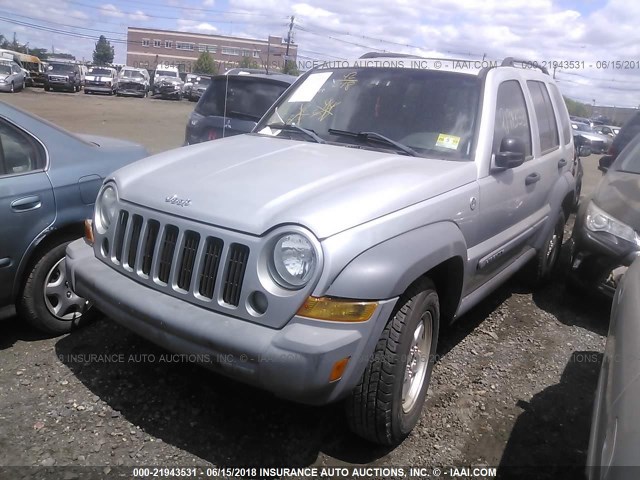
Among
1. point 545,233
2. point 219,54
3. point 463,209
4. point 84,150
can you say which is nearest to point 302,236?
point 463,209

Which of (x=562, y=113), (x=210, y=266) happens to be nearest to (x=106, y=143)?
(x=210, y=266)

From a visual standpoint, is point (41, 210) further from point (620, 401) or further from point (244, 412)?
point (620, 401)

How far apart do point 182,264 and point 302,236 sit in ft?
2.10

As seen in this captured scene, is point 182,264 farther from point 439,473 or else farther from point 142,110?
point 142,110

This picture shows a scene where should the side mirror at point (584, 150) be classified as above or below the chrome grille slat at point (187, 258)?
above

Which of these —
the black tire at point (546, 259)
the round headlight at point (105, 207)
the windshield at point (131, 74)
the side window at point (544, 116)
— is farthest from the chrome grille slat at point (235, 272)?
the windshield at point (131, 74)

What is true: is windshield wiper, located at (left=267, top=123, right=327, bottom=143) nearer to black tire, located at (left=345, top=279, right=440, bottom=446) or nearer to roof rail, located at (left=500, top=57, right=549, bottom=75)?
black tire, located at (left=345, top=279, right=440, bottom=446)

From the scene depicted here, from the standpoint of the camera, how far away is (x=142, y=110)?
25.8 metres

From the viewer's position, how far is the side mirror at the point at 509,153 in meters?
3.50

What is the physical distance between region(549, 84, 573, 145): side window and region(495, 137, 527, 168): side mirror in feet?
6.92

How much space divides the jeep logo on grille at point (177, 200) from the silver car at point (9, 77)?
97.2 ft

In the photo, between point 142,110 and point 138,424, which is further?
point 142,110

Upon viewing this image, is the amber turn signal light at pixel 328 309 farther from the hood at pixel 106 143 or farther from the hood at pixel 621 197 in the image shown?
the hood at pixel 621 197

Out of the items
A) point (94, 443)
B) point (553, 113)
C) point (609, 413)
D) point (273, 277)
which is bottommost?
point (94, 443)
